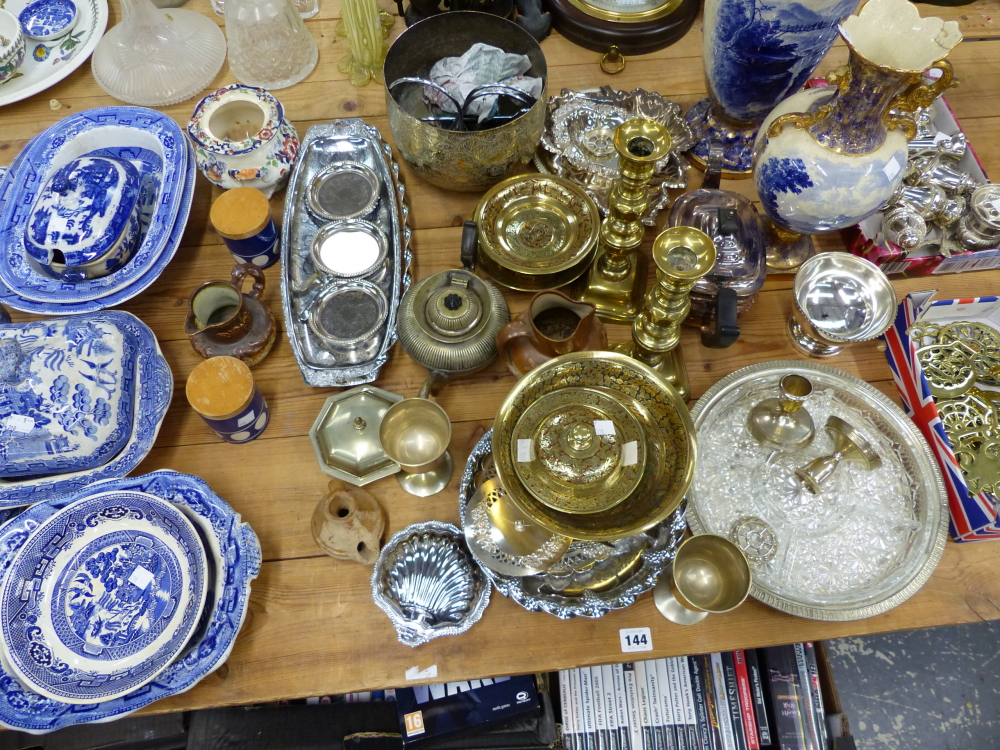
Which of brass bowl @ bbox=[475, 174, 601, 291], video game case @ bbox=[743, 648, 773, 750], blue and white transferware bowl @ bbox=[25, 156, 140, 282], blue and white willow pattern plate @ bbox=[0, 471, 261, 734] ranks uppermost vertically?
blue and white transferware bowl @ bbox=[25, 156, 140, 282]

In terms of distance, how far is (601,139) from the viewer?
126cm

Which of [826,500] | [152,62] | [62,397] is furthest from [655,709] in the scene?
[152,62]

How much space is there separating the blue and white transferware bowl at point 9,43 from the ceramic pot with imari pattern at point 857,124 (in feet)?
5.26

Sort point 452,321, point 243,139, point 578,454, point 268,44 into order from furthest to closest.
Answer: point 268,44
point 243,139
point 452,321
point 578,454

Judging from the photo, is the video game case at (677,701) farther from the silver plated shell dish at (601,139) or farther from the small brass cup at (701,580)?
the silver plated shell dish at (601,139)

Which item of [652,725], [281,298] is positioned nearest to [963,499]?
[652,725]

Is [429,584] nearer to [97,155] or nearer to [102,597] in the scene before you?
[102,597]

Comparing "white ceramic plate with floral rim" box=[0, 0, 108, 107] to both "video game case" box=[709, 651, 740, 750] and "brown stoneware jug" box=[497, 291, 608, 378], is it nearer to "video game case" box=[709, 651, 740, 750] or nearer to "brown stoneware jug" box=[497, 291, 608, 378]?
"brown stoneware jug" box=[497, 291, 608, 378]

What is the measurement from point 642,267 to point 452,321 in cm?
41

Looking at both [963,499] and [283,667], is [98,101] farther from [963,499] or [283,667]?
[963,499]

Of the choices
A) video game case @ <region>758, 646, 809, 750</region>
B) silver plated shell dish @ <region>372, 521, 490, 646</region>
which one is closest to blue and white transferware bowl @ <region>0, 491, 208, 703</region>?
silver plated shell dish @ <region>372, 521, 490, 646</region>

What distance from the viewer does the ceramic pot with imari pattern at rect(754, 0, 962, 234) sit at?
34.7 inches

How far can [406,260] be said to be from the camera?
1.15 m

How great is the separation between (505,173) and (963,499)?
3.21 feet
